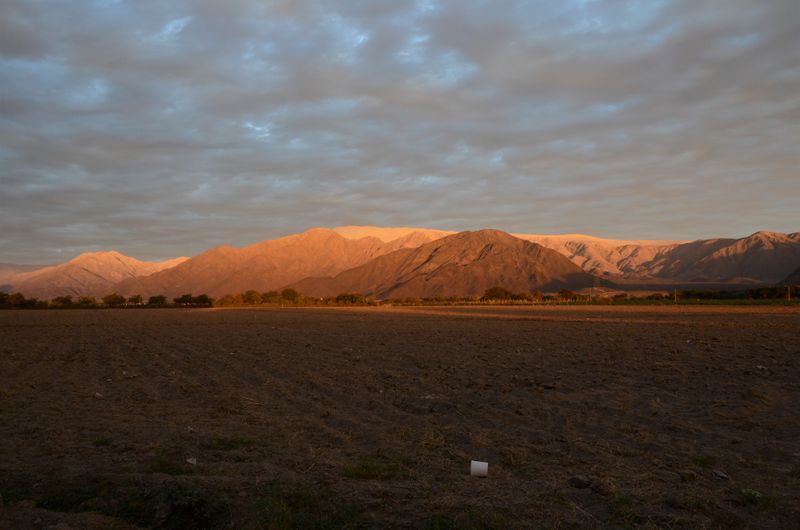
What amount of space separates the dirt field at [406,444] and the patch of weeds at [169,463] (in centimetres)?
5

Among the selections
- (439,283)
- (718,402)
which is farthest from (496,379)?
(439,283)

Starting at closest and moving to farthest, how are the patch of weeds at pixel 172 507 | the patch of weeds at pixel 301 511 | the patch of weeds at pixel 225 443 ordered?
the patch of weeds at pixel 301 511 → the patch of weeds at pixel 172 507 → the patch of weeds at pixel 225 443

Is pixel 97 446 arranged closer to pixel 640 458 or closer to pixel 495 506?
pixel 495 506

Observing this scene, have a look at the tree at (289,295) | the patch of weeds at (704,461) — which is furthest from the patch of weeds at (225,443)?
the tree at (289,295)

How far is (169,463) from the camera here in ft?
22.7

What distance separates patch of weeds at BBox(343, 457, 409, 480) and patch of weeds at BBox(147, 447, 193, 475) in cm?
198

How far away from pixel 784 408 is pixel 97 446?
38.8 feet

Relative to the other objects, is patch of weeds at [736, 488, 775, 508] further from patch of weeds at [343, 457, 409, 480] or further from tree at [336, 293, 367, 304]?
tree at [336, 293, 367, 304]

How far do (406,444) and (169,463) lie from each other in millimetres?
3265

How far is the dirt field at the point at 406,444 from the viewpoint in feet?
18.1

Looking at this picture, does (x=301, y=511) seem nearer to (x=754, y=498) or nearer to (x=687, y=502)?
(x=687, y=502)

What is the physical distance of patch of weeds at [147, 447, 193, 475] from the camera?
264 inches

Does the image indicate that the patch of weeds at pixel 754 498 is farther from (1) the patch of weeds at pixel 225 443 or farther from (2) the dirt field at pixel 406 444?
(1) the patch of weeds at pixel 225 443

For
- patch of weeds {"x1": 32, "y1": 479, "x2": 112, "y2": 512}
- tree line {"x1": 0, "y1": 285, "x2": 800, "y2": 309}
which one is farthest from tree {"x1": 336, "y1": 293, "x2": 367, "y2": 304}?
patch of weeds {"x1": 32, "y1": 479, "x2": 112, "y2": 512}
